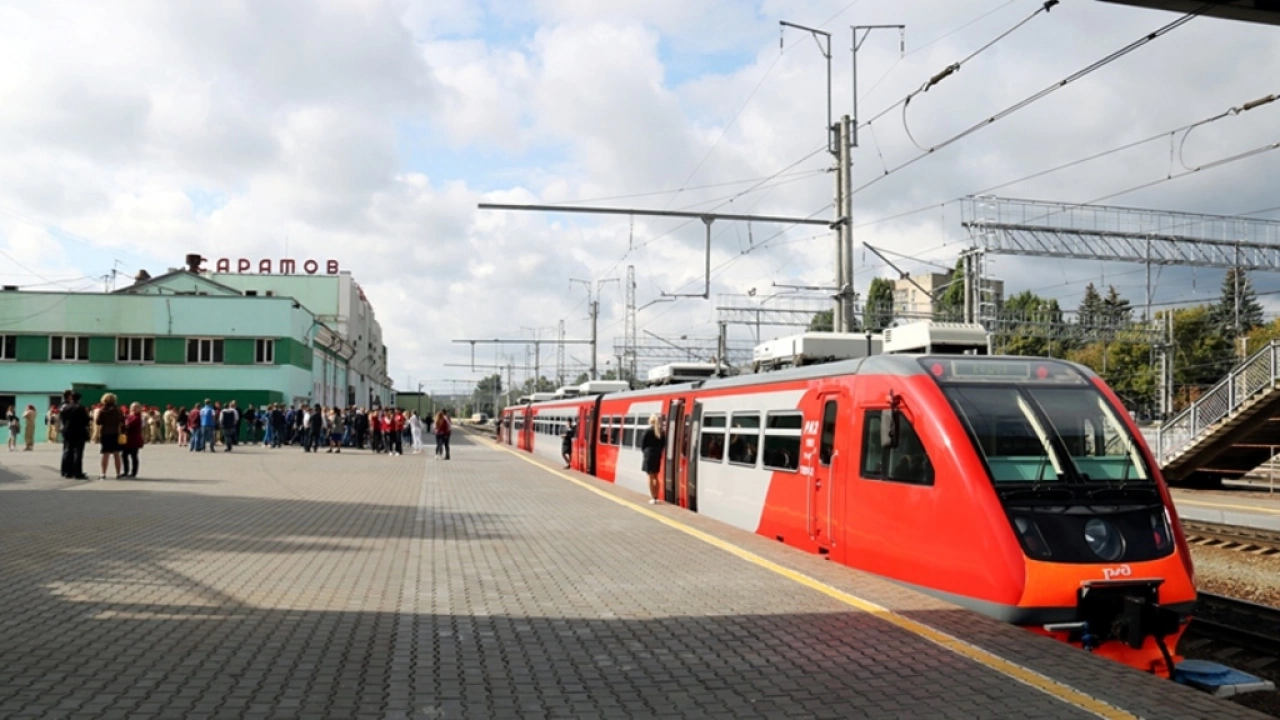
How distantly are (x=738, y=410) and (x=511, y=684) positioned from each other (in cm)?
1029

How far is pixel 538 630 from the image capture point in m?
7.60

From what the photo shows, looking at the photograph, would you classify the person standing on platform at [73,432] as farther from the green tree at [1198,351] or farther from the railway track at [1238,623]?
the green tree at [1198,351]

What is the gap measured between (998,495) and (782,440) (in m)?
5.09

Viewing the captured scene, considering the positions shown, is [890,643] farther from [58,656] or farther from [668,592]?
[58,656]

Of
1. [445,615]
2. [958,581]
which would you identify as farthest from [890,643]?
[445,615]

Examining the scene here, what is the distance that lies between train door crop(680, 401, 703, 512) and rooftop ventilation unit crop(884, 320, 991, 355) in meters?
3.42

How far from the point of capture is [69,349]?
50500mm

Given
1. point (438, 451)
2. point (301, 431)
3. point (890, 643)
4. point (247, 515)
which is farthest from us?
point (301, 431)

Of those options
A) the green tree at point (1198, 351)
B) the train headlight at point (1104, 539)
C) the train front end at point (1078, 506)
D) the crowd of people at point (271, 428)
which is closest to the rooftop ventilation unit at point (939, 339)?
the train front end at point (1078, 506)

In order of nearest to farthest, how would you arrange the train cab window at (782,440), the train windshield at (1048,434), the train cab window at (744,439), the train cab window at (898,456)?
the train windshield at (1048,434) → the train cab window at (898,456) → the train cab window at (782,440) → the train cab window at (744,439)

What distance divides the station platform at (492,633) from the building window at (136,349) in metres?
39.8

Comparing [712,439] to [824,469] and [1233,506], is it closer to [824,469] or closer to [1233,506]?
[824,469]

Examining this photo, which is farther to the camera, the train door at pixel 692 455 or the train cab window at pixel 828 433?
the train door at pixel 692 455

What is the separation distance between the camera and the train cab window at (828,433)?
11.9m
